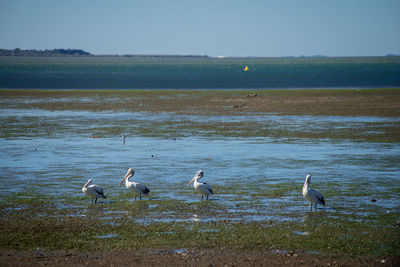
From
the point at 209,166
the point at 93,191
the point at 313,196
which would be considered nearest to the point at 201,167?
the point at 209,166

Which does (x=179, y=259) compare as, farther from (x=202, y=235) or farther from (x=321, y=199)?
(x=321, y=199)

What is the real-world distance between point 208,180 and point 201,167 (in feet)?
8.47

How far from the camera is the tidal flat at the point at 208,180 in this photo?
14008mm

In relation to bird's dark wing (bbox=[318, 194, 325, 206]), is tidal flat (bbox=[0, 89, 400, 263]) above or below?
below

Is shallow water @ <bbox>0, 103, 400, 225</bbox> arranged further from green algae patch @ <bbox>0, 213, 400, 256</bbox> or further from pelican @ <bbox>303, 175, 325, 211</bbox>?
green algae patch @ <bbox>0, 213, 400, 256</bbox>

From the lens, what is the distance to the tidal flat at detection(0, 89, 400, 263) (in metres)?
14.0

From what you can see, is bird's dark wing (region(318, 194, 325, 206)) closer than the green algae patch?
No

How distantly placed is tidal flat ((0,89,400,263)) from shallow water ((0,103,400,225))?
5cm

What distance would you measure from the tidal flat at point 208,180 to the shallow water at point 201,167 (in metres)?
0.05

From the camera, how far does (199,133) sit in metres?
34.9

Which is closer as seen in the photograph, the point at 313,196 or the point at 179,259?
the point at 179,259

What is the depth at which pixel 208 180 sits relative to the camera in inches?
854

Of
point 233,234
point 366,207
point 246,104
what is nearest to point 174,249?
point 233,234

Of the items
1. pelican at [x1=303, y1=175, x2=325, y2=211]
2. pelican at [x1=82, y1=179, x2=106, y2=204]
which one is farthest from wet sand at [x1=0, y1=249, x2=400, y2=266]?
pelican at [x1=82, y1=179, x2=106, y2=204]
